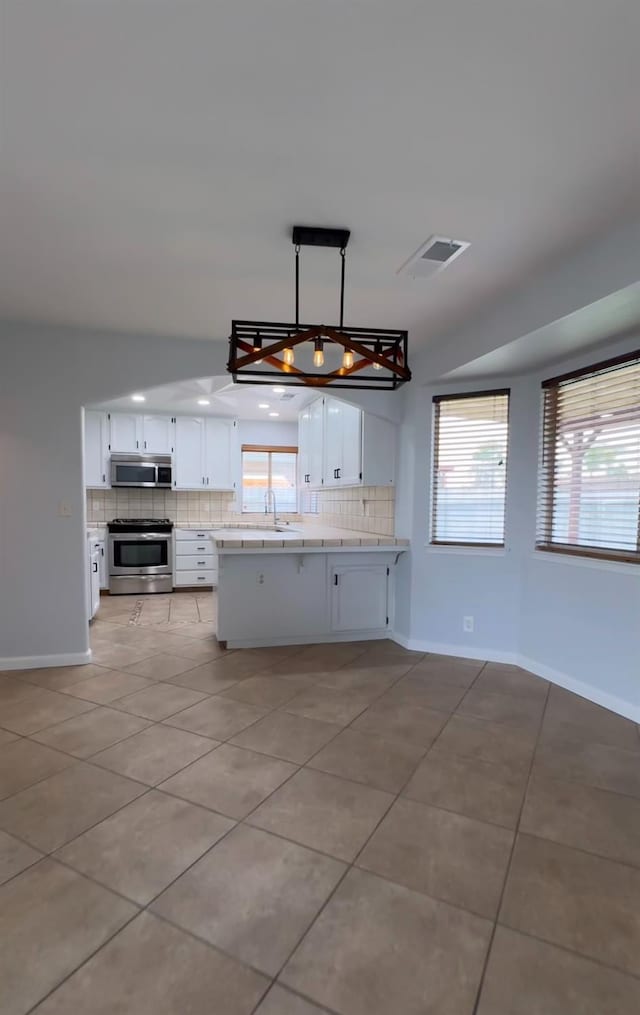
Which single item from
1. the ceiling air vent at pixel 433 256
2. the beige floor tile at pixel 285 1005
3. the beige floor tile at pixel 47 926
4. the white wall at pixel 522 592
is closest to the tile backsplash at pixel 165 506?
the white wall at pixel 522 592

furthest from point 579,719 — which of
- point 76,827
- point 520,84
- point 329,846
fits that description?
point 520,84

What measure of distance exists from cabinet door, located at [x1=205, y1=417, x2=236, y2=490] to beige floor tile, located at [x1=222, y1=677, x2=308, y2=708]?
380cm

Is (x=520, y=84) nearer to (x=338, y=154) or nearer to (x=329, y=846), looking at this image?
(x=338, y=154)

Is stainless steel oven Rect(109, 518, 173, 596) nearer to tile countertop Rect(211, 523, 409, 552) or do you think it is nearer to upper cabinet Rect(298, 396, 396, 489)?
upper cabinet Rect(298, 396, 396, 489)

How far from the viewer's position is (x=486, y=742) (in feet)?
8.30

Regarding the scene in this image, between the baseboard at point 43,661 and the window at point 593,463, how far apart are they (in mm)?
3473

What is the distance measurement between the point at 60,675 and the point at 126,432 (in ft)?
12.1

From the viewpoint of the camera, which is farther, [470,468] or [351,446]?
[351,446]

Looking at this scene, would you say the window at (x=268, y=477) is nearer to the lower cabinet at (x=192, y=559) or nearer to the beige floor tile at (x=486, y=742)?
the lower cabinet at (x=192, y=559)

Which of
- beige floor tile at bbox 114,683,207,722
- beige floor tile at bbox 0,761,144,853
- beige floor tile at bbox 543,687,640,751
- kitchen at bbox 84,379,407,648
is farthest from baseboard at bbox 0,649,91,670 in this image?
beige floor tile at bbox 543,687,640,751

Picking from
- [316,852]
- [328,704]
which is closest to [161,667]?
[328,704]

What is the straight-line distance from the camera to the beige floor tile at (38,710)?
2664 mm

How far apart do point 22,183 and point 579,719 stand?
3.71 meters

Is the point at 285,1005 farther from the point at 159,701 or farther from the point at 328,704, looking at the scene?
the point at 159,701
